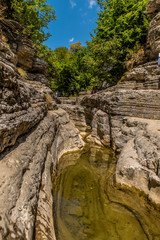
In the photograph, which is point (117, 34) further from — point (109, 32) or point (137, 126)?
point (137, 126)

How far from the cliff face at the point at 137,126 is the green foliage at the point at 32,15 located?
9437 mm

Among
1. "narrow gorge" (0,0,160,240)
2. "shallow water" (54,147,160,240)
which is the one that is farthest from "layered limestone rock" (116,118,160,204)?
"shallow water" (54,147,160,240)

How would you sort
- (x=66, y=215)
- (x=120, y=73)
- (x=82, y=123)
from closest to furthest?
(x=66, y=215), (x=82, y=123), (x=120, y=73)

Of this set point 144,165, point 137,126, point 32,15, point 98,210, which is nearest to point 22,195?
point 98,210

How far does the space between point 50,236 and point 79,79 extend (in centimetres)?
2208

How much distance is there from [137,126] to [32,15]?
600 inches

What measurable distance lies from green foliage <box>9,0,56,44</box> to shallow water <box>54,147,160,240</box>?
12909 millimetres

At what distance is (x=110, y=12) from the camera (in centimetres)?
1625

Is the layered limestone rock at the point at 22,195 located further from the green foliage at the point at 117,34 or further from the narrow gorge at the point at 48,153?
the green foliage at the point at 117,34

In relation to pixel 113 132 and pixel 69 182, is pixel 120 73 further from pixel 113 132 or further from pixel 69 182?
pixel 69 182

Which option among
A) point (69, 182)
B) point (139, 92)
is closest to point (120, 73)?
point (139, 92)

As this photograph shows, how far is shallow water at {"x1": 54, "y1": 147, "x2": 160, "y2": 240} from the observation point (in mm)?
2672

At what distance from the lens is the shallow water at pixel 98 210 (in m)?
2.67

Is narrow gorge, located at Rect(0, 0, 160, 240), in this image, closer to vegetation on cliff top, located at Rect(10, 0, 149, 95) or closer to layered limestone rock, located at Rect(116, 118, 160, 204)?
layered limestone rock, located at Rect(116, 118, 160, 204)
